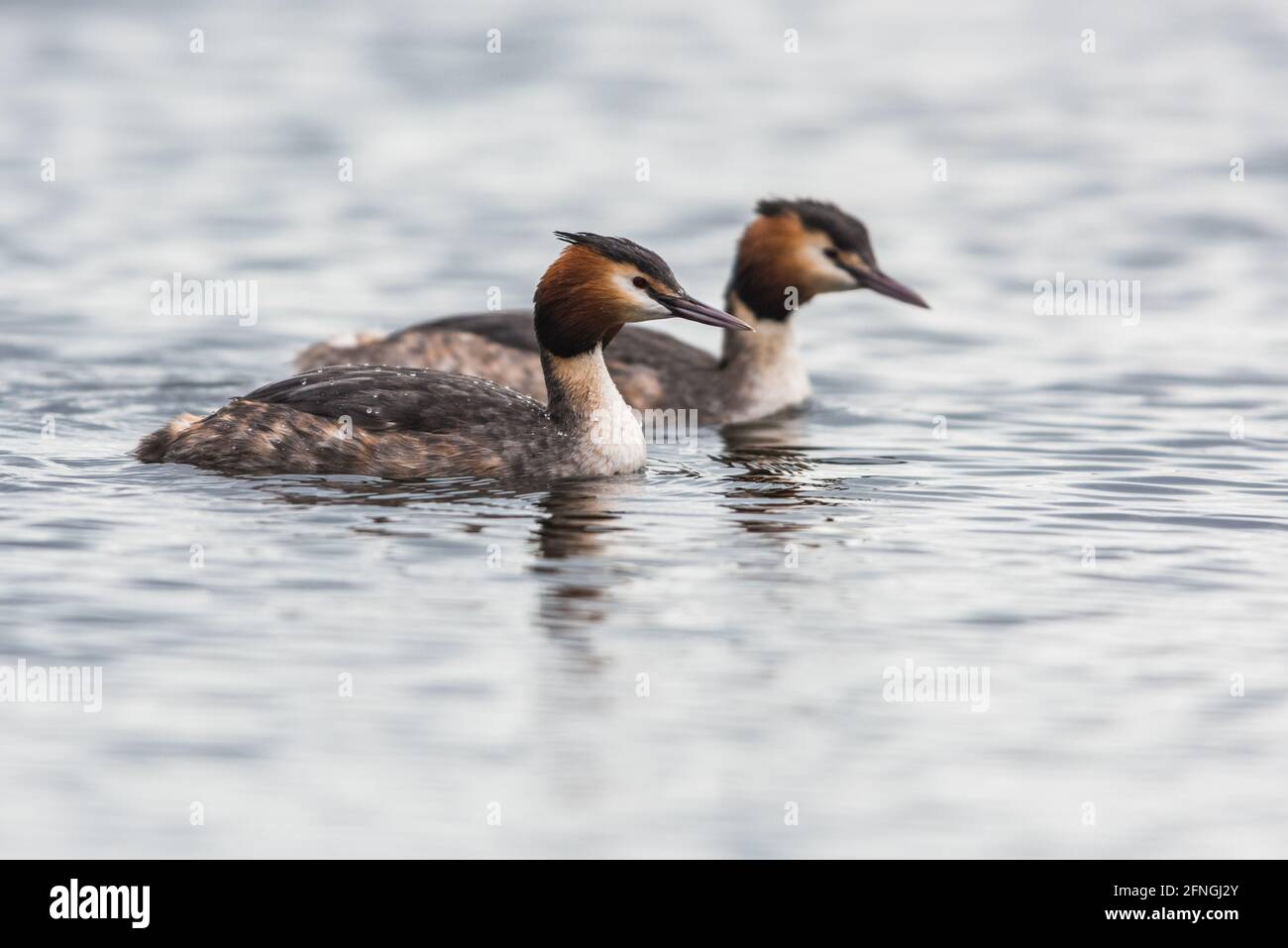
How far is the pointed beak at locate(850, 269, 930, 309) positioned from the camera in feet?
48.9

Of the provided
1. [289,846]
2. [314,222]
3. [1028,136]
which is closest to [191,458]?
[289,846]

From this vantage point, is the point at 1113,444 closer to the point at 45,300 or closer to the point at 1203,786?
the point at 1203,786

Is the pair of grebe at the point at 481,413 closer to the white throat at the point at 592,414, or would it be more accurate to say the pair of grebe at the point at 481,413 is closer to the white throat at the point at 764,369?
the white throat at the point at 592,414

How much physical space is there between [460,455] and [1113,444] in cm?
425

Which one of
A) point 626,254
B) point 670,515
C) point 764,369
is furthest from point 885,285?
point 670,515

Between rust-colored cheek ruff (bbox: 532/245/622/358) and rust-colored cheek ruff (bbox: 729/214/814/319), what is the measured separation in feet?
11.0

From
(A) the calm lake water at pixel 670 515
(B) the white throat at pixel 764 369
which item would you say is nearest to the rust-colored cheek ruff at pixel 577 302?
(A) the calm lake water at pixel 670 515

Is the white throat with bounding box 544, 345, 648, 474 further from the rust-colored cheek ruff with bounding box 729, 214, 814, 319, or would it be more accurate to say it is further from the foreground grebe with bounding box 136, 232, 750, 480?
the rust-colored cheek ruff with bounding box 729, 214, 814, 319

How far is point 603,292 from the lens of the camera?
1215cm

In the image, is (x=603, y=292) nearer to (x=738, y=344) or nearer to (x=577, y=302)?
(x=577, y=302)

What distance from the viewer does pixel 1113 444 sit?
44.9 feet

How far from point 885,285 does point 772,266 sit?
870mm

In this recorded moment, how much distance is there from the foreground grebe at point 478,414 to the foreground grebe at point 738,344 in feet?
8.16

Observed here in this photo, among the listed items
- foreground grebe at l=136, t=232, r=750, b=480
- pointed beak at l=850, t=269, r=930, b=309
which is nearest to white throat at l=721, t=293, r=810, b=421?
pointed beak at l=850, t=269, r=930, b=309
